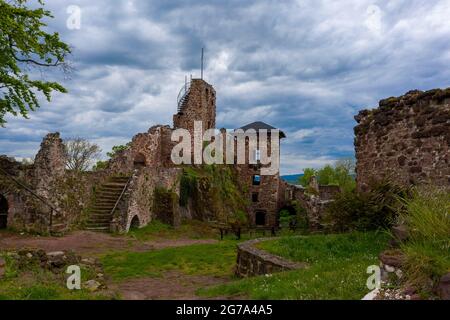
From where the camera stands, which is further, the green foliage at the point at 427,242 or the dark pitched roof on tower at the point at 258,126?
the dark pitched roof on tower at the point at 258,126

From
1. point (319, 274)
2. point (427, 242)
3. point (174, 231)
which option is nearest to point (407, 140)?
point (319, 274)

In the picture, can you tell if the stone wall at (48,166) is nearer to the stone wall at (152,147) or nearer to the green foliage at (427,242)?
the stone wall at (152,147)

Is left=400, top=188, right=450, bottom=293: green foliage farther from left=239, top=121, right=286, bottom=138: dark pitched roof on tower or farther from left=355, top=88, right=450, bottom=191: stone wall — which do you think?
left=239, top=121, right=286, bottom=138: dark pitched roof on tower

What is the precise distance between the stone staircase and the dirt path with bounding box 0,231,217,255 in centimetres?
128

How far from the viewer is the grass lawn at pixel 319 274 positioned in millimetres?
6227

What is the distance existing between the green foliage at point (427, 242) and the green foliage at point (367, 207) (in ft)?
14.1

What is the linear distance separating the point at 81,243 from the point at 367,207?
1222cm

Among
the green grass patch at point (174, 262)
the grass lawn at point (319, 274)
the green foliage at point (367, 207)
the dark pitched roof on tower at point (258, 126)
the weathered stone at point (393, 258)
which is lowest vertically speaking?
the green grass patch at point (174, 262)

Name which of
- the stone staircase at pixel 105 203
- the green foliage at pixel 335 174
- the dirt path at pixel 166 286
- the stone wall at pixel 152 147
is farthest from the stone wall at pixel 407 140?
the green foliage at pixel 335 174

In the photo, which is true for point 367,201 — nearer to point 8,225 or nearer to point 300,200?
point 8,225

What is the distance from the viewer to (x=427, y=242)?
593cm
